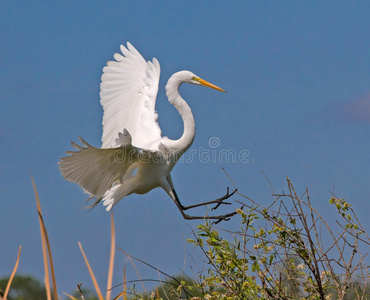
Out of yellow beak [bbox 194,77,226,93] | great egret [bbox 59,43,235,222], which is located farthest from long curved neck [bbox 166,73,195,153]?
yellow beak [bbox 194,77,226,93]

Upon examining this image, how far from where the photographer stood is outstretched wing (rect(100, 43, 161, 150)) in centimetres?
522

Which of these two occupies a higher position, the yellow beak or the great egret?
the yellow beak

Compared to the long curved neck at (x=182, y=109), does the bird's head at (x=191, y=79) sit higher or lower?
higher

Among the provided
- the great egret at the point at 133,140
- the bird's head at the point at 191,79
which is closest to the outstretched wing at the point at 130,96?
the great egret at the point at 133,140

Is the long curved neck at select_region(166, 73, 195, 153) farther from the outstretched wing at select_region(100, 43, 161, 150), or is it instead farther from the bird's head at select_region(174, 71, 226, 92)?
the outstretched wing at select_region(100, 43, 161, 150)

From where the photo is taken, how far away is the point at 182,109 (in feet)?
16.8

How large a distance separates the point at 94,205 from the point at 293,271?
258cm

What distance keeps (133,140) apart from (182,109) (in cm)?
63

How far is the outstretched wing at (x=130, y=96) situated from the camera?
522cm

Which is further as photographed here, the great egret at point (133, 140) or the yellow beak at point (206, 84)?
the yellow beak at point (206, 84)

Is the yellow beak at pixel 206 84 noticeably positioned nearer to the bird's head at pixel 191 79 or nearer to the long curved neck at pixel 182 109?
the bird's head at pixel 191 79

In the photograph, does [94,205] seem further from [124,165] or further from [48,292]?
[48,292]

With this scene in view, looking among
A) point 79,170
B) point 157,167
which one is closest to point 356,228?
point 79,170

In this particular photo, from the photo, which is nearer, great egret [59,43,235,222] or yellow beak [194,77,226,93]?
great egret [59,43,235,222]
